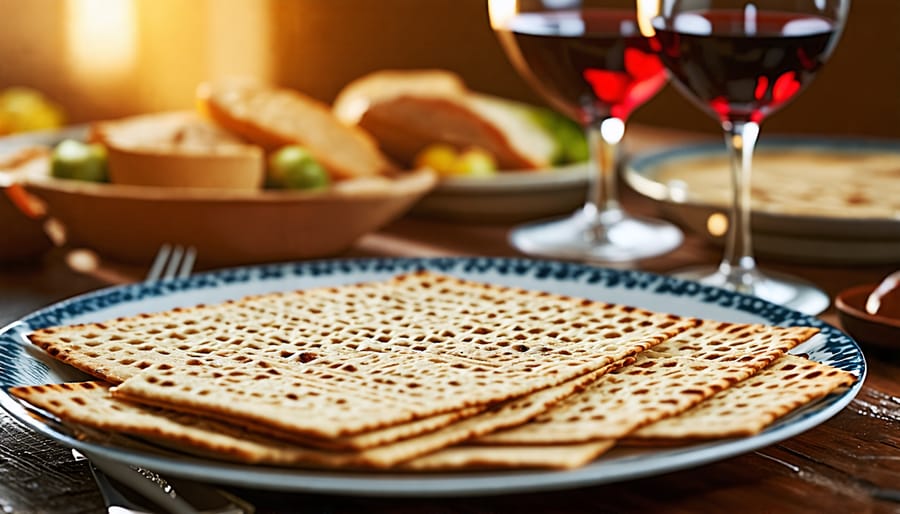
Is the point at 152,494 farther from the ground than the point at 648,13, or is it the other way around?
the point at 648,13

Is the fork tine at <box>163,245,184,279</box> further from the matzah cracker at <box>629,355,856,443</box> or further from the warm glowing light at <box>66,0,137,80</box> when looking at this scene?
the warm glowing light at <box>66,0,137,80</box>

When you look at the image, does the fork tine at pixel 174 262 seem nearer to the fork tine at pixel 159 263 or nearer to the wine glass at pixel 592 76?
the fork tine at pixel 159 263

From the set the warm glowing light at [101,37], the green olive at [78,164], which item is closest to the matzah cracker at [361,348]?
the green olive at [78,164]

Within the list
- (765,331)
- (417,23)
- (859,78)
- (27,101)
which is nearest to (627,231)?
(765,331)

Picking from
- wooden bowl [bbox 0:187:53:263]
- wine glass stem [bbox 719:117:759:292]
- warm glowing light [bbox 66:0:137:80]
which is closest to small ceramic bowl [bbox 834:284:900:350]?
wine glass stem [bbox 719:117:759:292]

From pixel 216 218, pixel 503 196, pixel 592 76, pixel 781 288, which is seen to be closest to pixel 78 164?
pixel 216 218

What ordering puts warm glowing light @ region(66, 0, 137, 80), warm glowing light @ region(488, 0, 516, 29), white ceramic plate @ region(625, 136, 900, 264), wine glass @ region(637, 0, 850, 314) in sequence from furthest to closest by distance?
1. warm glowing light @ region(66, 0, 137, 80)
2. warm glowing light @ region(488, 0, 516, 29)
3. white ceramic plate @ region(625, 136, 900, 264)
4. wine glass @ region(637, 0, 850, 314)

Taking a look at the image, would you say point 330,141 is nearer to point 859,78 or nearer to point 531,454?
point 531,454

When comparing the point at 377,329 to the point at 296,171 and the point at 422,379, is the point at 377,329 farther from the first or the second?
the point at 296,171
